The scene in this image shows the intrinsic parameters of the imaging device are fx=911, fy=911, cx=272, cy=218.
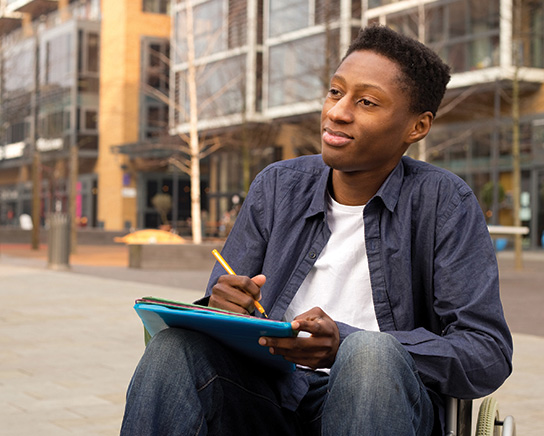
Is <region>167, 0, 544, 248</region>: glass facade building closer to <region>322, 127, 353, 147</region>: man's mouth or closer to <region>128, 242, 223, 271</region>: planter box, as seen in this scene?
<region>128, 242, 223, 271</region>: planter box

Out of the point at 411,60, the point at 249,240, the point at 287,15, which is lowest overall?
the point at 249,240

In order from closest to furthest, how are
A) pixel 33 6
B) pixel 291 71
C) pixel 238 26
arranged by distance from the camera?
pixel 291 71, pixel 238 26, pixel 33 6

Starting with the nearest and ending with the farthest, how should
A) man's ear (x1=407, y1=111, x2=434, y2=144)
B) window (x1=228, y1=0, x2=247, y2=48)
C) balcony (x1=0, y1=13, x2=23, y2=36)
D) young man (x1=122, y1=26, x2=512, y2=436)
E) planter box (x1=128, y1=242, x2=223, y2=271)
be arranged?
1. young man (x1=122, y1=26, x2=512, y2=436)
2. man's ear (x1=407, y1=111, x2=434, y2=144)
3. planter box (x1=128, y1=242, x2=223, y2=271)
4. balcony (x1=0, y1=13, x2=23, y2=36)
5. window (x1=228, y1=0, x2=247, y2=48)

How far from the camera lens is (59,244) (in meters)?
18.1

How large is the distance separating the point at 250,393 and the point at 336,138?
0.69 m

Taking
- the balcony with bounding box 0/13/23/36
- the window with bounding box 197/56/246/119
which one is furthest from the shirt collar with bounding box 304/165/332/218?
the balcony with bounding box 0/13/23/36

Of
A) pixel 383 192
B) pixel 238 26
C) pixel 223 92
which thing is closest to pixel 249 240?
pixel 383 192

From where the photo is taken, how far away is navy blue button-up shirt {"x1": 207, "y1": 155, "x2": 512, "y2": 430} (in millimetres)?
2133

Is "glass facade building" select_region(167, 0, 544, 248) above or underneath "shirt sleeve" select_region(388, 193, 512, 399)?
above

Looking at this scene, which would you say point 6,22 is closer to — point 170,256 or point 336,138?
point 170,256

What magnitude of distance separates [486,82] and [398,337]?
25021 mm

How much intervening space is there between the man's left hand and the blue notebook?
3 centimetres

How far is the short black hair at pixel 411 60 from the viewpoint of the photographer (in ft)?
7.74

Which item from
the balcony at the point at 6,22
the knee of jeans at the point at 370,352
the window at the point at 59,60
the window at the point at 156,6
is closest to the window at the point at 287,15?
the balcony at the point at 6,22
